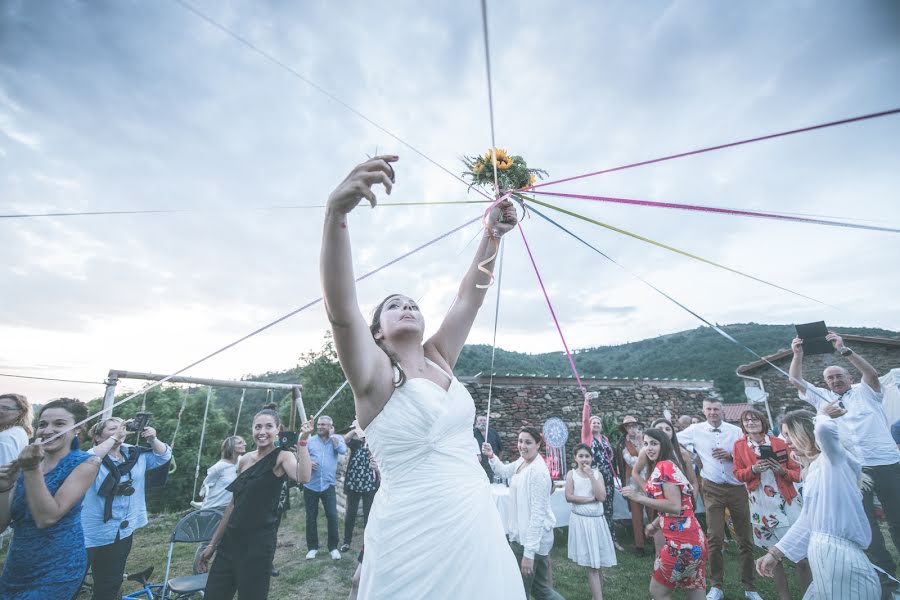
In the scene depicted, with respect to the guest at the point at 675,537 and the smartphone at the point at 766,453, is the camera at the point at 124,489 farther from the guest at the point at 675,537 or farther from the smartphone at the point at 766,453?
the smartphone at the point at 766,453

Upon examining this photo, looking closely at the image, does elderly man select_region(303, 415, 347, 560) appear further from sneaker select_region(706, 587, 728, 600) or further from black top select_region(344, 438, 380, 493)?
sneaker select_region(706, 587, 728, 600)

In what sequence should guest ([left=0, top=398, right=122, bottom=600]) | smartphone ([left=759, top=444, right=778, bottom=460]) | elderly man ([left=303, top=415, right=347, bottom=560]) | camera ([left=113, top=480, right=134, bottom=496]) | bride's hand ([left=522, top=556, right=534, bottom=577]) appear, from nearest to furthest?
guest ([left=0, top=398, right=122, bottom=600])
bride's hand ([left=522, top=556, right=534, bottom=577])
camera ([left=113, top=480, right=134, bottom=496])
smartphone ([left=759, top=444, right=778, bottom=460])
elderly man ([left=303, top=415, right=347, bottom=560])

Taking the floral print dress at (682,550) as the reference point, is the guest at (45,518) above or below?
above

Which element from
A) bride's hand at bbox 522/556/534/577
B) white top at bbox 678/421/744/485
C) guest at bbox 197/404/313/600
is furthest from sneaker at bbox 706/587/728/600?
guest at bbox 197/404/313/600

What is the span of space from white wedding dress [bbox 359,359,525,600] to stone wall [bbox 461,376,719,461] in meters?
10.5

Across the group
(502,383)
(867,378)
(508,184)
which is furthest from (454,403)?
(502,383)

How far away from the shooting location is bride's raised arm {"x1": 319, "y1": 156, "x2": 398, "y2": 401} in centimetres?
118

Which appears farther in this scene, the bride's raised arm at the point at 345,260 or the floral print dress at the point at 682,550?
the floral print dress at the point at 682,550

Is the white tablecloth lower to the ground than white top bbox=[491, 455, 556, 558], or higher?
lower

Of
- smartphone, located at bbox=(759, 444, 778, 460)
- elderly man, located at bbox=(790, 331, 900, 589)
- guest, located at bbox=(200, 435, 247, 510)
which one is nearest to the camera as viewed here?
elderly man, located at bbox=(790, 331, 900, 589)

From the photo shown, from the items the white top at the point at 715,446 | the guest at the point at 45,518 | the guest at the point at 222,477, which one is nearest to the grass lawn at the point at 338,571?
the white top at the point at 715,446

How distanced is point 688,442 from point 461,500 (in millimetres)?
6460

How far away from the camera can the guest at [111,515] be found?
3967 mm

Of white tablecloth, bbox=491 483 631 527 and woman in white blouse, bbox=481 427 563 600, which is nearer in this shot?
woman in white blouse, bbox=481 427 563 600
